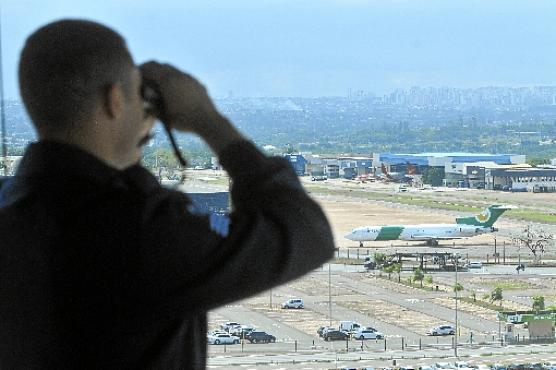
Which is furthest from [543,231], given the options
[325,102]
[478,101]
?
[325,102]

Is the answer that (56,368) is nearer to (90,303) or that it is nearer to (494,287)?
(90,303)

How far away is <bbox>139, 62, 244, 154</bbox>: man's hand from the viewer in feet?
1.80

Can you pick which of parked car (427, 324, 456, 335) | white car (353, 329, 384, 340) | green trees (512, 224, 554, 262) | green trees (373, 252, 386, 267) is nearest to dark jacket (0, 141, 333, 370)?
white car (353, 329, 384, 340)

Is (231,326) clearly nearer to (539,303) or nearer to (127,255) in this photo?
(127,255)

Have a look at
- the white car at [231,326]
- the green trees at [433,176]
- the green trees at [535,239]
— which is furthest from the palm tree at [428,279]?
the white car at [231,326]

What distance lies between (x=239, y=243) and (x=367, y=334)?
9.56 feet

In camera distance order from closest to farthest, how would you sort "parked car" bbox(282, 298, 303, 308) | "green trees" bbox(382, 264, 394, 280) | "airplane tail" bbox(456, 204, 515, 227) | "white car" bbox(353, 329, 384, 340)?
1. "parked car" bbox(282, 298, 303, 308)
2. "white car" bbox(353, 329, 384, 340)
3. "airplane tail" bbox(456, 204, 515, 227)
4. "green trees" bbox(382, 264, 394, 280)

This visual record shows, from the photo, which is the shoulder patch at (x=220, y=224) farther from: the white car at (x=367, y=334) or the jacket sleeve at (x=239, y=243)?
the white car at (x=367, y=334)

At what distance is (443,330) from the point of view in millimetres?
3680

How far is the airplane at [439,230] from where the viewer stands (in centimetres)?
383

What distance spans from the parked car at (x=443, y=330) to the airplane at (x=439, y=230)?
16.6 inches

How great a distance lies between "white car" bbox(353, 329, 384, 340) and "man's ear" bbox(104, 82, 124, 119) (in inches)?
110

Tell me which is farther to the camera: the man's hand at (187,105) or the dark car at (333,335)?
the dark car at (333,335)

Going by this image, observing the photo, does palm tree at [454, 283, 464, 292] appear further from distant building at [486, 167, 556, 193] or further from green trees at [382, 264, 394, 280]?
distant building at [486, 167, 556, 193]
